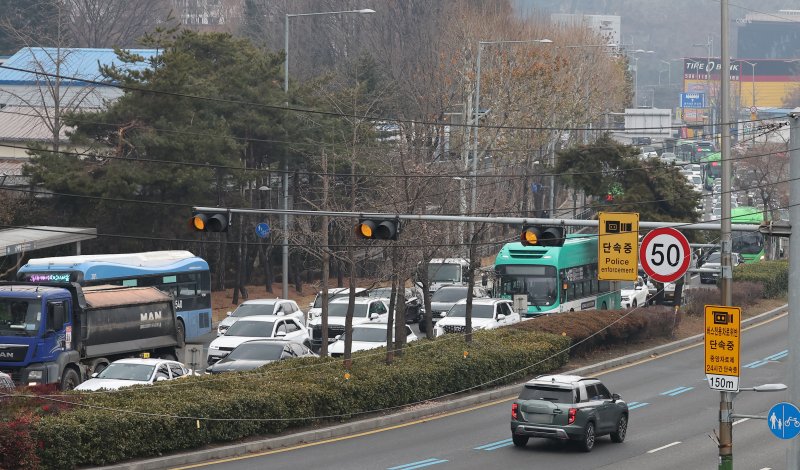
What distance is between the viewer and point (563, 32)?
309ft

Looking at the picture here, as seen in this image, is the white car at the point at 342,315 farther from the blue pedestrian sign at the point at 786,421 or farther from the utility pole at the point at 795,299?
the blue pedestrian sign at the point at 786,421

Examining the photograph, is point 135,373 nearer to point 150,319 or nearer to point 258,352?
point 258,352

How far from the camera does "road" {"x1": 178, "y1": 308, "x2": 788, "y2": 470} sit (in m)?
23.7

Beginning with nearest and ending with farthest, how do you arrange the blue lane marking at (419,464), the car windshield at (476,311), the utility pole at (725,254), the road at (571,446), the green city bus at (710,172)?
1. the utility pole at (725,254)
2. the blue lane marking at (419,464)
3. the road at (571,446)
4. the car windshield at (476,311)
5. the green city bus at (710,172)

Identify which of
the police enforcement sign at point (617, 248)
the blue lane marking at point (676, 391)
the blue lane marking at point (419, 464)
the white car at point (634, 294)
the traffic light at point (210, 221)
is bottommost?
the blue lane marking at point (676, 391)

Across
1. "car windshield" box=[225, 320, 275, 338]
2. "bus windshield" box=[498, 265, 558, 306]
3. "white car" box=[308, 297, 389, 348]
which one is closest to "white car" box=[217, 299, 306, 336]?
"white car" box=[308, 297, 389, 348]

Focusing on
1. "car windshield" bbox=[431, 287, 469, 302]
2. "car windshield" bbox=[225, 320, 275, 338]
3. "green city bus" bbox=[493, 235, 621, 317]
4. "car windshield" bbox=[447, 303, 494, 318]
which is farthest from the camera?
"car windshield" bbox=[431, 287, 469, 302]

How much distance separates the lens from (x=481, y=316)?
135ft

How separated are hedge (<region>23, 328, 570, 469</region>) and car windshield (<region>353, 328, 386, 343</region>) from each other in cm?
273

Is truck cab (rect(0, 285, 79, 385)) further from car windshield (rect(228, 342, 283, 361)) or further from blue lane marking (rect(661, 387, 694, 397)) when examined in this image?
blue lane marking (rect(661, 387, 694, 397))

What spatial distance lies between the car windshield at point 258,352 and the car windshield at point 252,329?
4.14 metres

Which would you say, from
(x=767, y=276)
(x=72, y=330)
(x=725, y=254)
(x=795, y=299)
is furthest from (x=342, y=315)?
(x=795, y=299)

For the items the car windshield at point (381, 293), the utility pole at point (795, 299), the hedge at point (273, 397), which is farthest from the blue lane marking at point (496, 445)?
the car windshield at point (381, 293)

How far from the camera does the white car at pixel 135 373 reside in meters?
26.9
